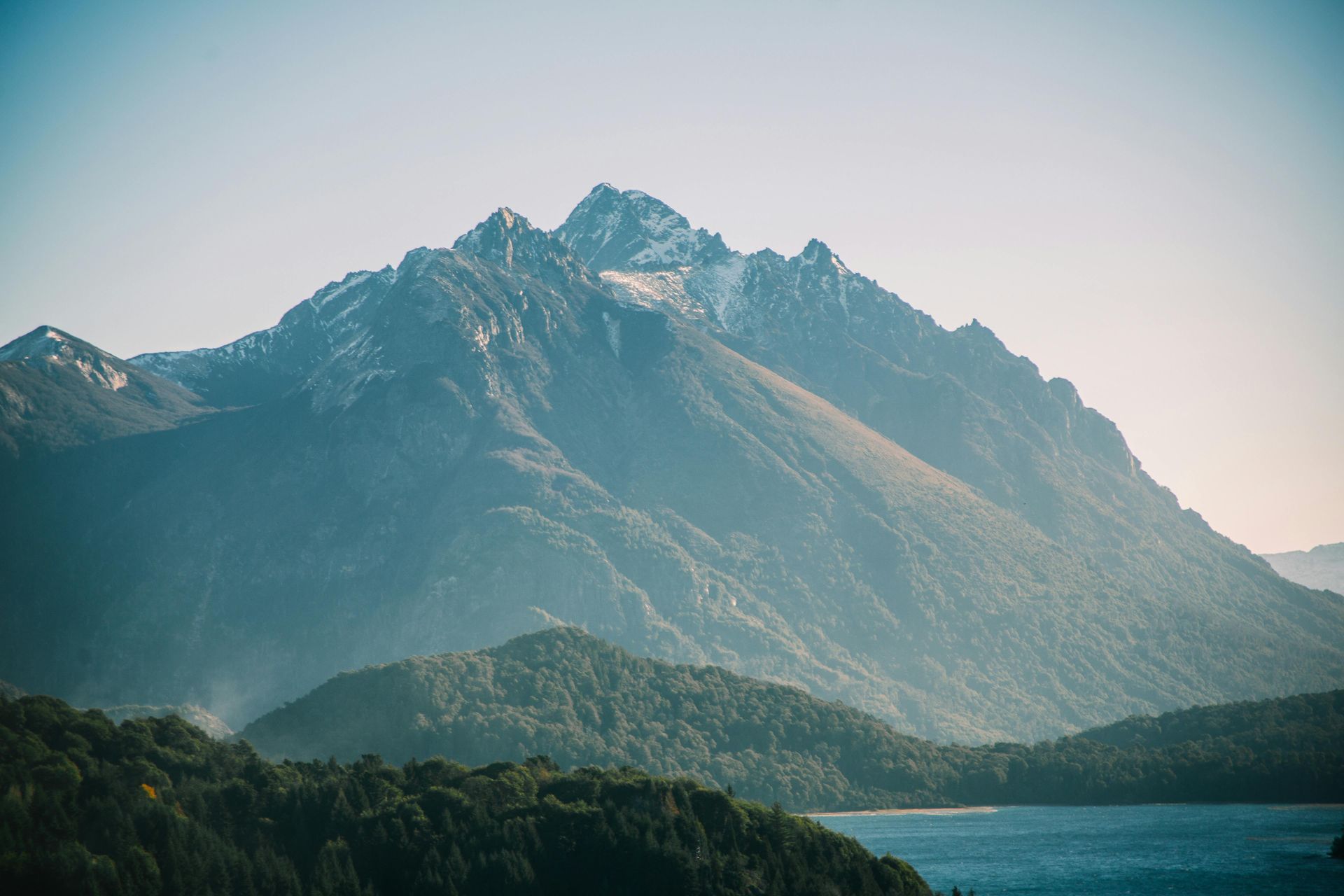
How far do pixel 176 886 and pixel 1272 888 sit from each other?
437 feet

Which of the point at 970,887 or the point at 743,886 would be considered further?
the point at 970,887

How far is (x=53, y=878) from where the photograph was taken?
12106cm

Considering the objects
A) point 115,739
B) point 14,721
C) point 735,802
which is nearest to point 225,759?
point 115,739

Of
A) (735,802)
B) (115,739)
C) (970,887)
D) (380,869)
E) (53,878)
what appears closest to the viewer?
(53,878)

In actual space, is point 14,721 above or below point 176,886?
above

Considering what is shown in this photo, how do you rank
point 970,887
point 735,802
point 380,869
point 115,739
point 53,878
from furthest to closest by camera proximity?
1. point 970,887
2. point 735,802
3. point 115,739
4. point 380,869
5. point 53,878

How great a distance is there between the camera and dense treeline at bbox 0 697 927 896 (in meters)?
132

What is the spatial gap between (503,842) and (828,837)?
131ft

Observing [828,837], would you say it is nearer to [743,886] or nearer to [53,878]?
[743,886]

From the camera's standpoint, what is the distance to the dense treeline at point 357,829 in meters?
132

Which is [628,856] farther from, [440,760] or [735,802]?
[440,760]

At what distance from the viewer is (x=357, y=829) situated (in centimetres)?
14962

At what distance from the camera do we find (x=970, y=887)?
180 meters

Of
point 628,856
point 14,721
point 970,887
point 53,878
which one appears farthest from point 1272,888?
point 14,721
